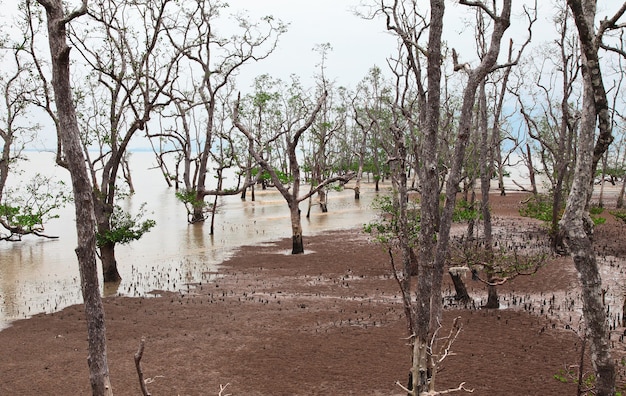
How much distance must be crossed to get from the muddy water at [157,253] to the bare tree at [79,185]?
809cm

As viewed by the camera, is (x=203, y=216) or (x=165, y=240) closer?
(x=165, y=240)

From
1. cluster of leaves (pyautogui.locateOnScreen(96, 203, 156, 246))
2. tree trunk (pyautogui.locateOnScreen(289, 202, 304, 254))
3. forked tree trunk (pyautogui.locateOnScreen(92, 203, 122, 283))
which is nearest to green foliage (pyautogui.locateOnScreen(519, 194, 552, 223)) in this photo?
tree trunk (pyautogui.locateOnScreen(289, 202, 304, 254))

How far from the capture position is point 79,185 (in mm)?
6414

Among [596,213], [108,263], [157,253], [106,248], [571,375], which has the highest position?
[596,213]

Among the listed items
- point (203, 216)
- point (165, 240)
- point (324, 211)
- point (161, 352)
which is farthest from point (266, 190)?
point (161, 352)

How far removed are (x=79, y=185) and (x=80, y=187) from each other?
3 centimetres

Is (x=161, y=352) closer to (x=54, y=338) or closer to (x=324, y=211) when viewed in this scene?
(x=54, y=338)

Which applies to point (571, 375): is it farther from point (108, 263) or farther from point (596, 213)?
point (108, 263)

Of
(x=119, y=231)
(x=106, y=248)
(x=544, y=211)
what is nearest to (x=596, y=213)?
(x=544, y=211)

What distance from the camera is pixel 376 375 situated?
9195 millimetres

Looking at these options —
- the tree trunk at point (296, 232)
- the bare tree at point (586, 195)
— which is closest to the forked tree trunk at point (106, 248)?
the tree trunk at point (296, 232)

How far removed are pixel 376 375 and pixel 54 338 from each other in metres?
6.93

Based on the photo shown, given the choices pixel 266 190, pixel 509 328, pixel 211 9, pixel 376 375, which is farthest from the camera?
pixel 266 190

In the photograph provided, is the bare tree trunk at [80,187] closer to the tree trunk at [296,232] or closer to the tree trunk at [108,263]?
the tree trunk at [108,263]
